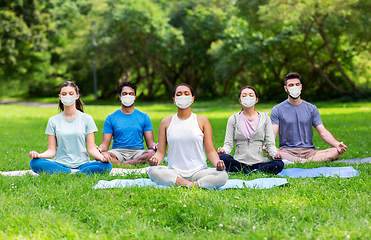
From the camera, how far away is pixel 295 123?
22.1 feet

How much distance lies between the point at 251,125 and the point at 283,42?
22030mm

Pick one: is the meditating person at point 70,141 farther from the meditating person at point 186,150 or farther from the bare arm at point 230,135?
the bare arm at point 230,135

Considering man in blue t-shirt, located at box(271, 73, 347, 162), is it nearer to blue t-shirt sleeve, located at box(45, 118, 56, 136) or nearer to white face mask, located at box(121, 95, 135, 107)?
white face mask, located at box(121, 95, 135, 107)

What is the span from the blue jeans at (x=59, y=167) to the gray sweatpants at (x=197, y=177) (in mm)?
1137

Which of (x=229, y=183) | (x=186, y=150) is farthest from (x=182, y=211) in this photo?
(x=229, y=183)

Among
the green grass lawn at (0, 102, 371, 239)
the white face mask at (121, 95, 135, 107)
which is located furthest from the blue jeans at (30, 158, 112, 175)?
the white face mask at (121, 95, 135, 107)

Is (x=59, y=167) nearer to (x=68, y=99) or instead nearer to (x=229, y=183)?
(x=68, y=99)

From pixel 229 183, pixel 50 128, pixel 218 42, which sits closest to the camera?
pixel 229 183

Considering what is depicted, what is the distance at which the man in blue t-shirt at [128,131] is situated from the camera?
6.59 m

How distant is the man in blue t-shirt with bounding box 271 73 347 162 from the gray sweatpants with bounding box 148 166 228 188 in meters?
2.39

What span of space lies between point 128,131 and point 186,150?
7.56ft

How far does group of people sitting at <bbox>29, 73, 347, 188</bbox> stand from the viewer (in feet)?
15.3

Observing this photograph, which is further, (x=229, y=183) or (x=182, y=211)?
(x=229, y=183)

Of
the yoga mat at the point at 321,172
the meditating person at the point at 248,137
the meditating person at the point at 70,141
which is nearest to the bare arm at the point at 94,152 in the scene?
the meditating person at the point at 70,141
